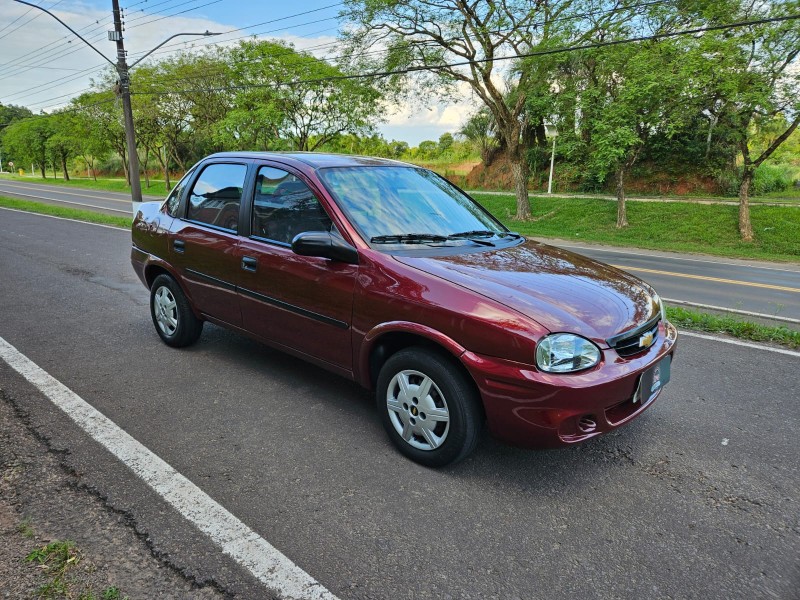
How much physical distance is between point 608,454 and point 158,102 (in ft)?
131

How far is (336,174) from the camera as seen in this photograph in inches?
144

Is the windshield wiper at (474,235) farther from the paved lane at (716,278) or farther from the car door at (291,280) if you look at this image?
the paved lane at (716,278)

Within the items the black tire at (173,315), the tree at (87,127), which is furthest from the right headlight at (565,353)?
the tree at (87,127)

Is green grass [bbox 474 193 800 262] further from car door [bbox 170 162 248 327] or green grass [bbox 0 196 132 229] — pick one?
car door [bbox 170 162 248 327]

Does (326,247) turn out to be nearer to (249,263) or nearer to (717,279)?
(249,263)

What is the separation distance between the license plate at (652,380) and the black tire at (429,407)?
869 millimetres

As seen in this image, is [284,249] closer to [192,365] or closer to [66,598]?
A: [192,365]

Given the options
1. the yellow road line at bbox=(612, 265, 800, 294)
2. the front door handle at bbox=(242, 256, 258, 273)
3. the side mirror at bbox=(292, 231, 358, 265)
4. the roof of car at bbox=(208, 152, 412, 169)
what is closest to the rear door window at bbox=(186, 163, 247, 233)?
the roof of car at bbox=(208, 152, 412, 169)

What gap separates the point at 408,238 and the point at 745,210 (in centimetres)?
1900

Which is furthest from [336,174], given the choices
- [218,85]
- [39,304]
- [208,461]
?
[218,85]

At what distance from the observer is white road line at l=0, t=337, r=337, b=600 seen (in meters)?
2.14

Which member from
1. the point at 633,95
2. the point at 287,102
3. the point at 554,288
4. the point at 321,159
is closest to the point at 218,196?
the point at 321,159

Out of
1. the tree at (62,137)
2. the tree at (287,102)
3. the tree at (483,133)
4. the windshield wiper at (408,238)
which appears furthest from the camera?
the tree at (62,137)

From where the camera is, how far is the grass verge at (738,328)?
17.6 ft
